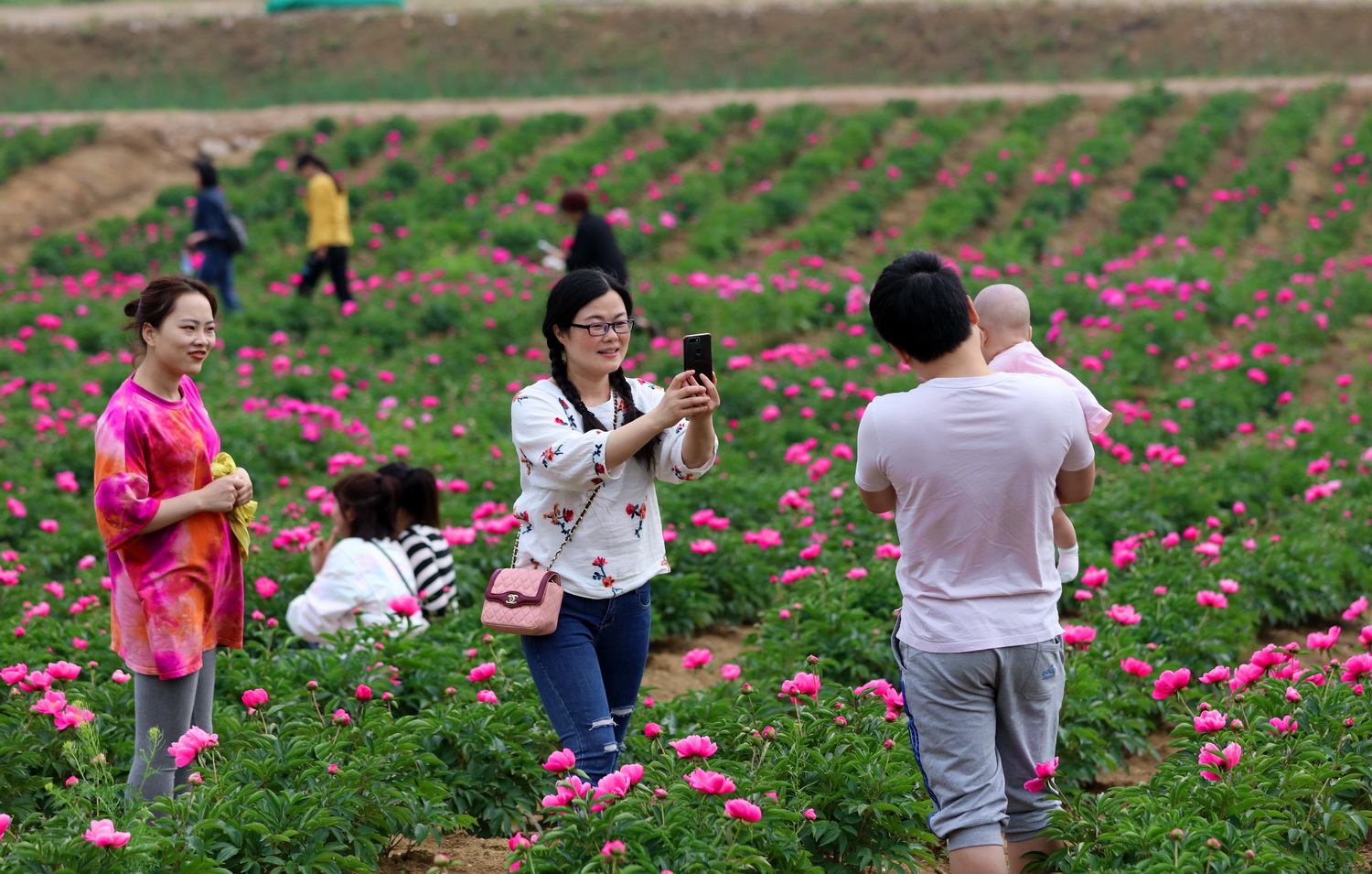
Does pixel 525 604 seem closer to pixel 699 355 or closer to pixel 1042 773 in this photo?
pixel 699 355

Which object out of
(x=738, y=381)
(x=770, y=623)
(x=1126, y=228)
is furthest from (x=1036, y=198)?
(x=770, y=623)

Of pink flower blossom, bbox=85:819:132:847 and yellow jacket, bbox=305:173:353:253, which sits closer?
pink flower blossom, bbox=85:819:132:847

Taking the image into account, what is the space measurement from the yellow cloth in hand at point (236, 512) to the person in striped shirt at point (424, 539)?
4.68ft

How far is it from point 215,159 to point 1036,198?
1119 cm

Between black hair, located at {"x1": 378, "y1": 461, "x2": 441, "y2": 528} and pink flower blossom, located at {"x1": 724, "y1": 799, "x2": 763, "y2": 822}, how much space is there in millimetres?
2744

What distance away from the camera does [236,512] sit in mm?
3494

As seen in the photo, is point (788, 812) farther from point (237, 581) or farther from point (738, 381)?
point (738, 381)

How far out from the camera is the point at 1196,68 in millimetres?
20844

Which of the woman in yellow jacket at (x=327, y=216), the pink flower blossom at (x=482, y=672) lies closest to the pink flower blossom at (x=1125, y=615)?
the pink flower blossom at (x=482, y=672)

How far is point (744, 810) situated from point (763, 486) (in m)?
3.93

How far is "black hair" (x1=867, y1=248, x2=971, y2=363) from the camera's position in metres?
2.63

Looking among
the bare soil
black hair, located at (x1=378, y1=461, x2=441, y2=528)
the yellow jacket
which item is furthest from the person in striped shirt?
the bare soil

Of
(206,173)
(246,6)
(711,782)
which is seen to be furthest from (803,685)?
(246,6)

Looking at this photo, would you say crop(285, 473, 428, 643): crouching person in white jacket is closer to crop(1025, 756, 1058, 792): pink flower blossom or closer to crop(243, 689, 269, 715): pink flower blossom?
crop(243, 689, 269, 715): pink flower blossom
